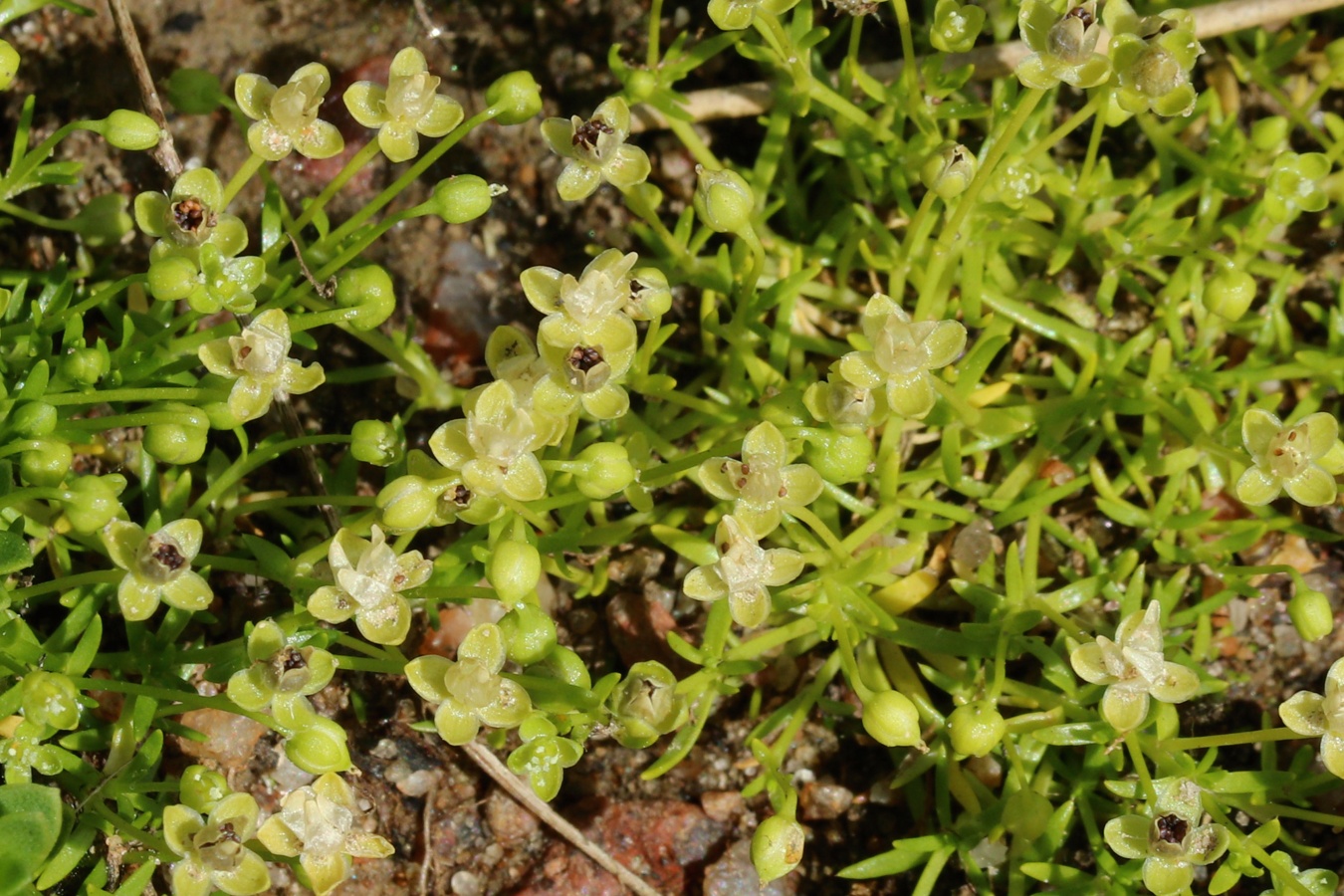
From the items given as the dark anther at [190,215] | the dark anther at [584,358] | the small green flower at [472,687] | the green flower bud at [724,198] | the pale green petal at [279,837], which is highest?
the dark anther at [190,215]

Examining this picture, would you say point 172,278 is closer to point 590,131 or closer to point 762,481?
point 590,131

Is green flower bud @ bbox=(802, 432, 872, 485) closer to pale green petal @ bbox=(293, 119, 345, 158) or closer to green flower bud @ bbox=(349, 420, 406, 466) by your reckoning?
green flower bud @ bbox=(349, 420, 406, 466)

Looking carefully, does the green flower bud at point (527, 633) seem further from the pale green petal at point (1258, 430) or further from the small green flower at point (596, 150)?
the pale green petal at point (1258, 430)

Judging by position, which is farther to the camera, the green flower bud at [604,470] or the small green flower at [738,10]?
the small green flower at [738,10]

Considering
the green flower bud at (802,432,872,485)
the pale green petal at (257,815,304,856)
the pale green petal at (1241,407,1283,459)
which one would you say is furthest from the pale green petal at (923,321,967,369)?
the pale green petal at (257,815,304,856)

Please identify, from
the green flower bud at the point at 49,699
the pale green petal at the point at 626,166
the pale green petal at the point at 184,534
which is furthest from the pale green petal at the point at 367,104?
the green flower bud at the point at 49,699

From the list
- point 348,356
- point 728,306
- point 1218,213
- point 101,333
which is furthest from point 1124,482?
point 101,333
